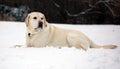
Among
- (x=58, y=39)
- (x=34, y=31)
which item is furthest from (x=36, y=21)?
(x=58, y=39)

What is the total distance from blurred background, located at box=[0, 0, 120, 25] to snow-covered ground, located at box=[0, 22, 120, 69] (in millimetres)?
51

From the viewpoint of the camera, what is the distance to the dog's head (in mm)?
2699

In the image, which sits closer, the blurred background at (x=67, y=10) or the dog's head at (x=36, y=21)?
the dog's head at (x=36, y=21)

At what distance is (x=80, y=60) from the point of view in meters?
2.74

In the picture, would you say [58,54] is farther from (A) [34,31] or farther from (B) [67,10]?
(B) [67,10]

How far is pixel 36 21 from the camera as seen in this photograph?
106 inches

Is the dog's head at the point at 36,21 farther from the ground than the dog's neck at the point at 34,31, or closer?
farther from the ground

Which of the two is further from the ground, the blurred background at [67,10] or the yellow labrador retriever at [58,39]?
the blurred background at [67,10]

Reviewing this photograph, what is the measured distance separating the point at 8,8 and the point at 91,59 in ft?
2.26

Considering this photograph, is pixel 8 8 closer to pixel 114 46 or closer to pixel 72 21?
pixel 72 21

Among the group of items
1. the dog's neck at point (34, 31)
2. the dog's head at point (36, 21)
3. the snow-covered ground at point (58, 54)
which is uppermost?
the dog's head at point (36, 21)

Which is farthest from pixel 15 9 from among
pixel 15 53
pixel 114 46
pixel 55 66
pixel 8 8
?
pixel 114 46

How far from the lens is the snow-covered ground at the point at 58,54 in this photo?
106 inches

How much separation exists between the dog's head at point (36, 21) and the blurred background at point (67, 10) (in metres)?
0.06
